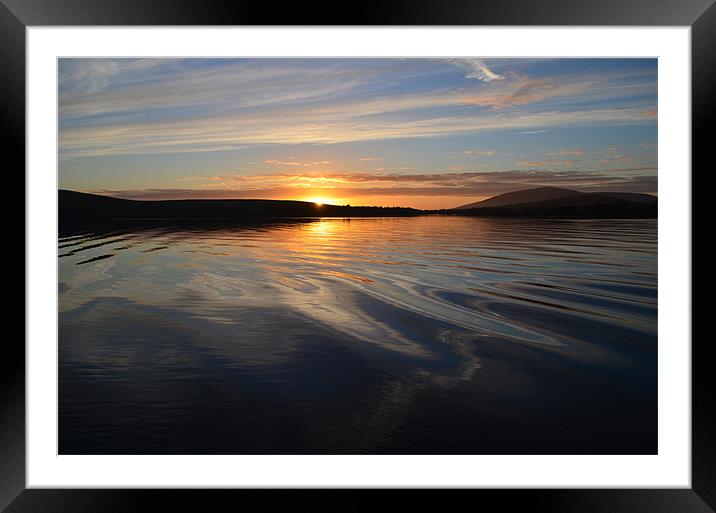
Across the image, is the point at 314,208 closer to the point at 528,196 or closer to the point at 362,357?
the point at 528,196

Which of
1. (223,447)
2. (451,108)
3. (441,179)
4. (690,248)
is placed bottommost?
(223,447)

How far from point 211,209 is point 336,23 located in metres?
18.1

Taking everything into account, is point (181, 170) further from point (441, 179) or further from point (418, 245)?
point (418, 245)

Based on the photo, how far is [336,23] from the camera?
5.95ft

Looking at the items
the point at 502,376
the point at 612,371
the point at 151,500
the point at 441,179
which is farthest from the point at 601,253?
the point at 441,179

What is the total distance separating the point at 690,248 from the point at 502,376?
1.69 m

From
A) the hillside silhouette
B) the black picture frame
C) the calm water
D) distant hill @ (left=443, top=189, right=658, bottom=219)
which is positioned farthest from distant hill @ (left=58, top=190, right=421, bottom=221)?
the black picture frame

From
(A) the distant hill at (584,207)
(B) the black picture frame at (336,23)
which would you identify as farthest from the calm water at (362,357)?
(A) the distant hill at (584,207)

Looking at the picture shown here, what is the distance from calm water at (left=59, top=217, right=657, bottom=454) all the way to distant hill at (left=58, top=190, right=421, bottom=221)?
9.99m

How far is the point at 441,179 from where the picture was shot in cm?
1602

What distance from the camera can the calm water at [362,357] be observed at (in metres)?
2.74

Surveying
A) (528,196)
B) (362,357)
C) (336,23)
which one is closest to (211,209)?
(528,196)

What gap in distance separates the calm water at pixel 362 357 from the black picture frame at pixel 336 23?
649 millimetres

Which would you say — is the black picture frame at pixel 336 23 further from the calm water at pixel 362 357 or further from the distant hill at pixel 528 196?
the distant hill at pixel 528 196
